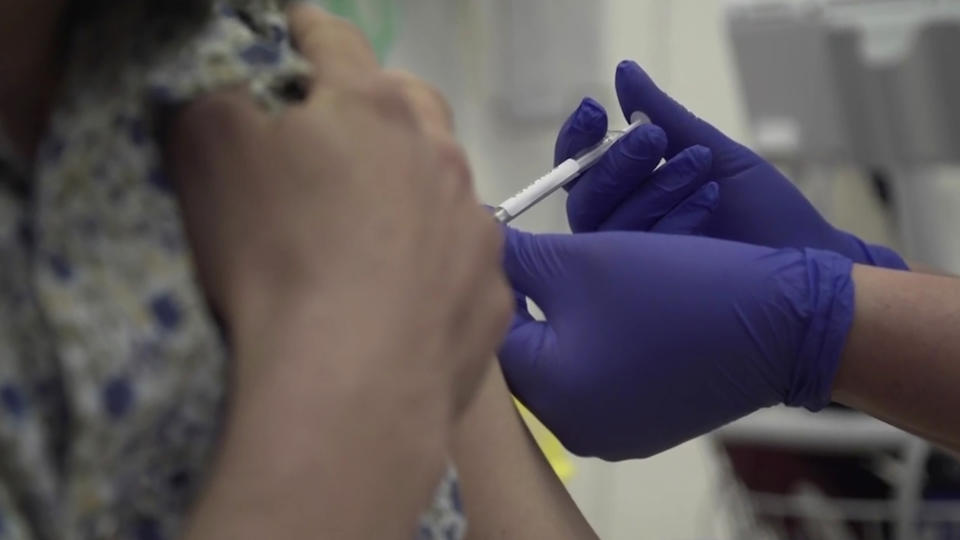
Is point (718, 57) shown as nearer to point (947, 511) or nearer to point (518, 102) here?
point (518, 102)

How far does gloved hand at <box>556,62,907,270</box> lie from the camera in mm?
966

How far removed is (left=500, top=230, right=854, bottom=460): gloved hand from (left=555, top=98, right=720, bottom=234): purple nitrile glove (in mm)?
76

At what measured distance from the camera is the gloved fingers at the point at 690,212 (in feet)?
3.14

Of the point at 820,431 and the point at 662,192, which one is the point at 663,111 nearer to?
the point at 662,192

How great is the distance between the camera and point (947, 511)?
1.42m

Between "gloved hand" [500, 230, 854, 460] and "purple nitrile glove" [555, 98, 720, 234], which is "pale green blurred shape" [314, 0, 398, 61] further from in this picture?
"gloved hand" [500, 230, 854, 460]

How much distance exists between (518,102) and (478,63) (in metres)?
0.10

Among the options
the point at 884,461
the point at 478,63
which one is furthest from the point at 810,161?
the point at 478,63

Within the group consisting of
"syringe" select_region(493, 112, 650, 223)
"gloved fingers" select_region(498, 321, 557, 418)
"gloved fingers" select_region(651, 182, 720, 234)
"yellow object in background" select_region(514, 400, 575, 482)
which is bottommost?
"yellow object in background" select_region(514, 400, 575, 482)

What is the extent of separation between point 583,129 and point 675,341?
0.76 ft

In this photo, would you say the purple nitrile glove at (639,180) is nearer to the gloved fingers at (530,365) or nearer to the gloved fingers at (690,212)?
the gloved fingers at (690,212)

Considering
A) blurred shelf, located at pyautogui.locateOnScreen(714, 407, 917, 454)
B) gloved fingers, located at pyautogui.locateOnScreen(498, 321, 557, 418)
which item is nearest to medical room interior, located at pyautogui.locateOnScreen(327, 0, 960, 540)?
blurred shelf, located at pyautogui.locateOnScreen(714, 407, 917, 454)

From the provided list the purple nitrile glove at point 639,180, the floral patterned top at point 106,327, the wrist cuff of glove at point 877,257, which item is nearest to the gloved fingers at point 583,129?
the purple nitrile glove at point 639,180

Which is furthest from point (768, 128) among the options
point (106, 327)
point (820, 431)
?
point (106, 327)
